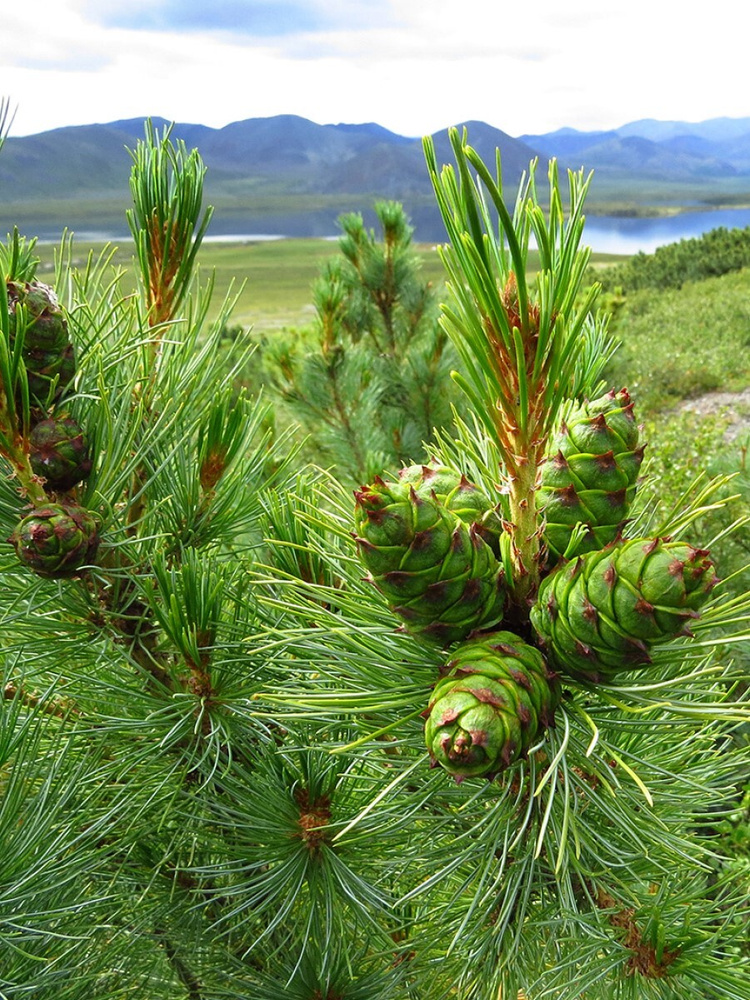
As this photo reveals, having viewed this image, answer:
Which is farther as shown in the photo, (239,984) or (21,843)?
(239,984)

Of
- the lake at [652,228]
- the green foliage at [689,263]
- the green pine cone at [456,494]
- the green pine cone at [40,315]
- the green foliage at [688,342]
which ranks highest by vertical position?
the lake at [652,228]

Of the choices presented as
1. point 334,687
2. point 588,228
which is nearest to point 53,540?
point 334,687

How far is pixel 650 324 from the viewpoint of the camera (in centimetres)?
1789

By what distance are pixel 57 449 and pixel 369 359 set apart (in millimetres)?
3327

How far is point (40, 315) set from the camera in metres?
0.87

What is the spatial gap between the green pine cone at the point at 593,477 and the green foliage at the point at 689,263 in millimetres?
25603

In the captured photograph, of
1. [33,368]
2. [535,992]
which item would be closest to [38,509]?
[33,368]

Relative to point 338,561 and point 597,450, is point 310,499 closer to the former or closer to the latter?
point 338,561

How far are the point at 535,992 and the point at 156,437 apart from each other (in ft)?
3.41

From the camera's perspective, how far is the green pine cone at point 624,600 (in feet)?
1.90

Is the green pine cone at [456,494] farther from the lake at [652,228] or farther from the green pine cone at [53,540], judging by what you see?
the lake at [652,228]

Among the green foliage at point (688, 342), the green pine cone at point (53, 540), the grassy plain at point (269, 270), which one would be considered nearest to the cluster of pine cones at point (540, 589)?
the green pine cone at point (53, 540)

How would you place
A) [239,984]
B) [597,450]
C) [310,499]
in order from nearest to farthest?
[597,450] → [310,499] → [239,984]

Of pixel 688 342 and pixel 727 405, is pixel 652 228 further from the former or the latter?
pixel 727 405
